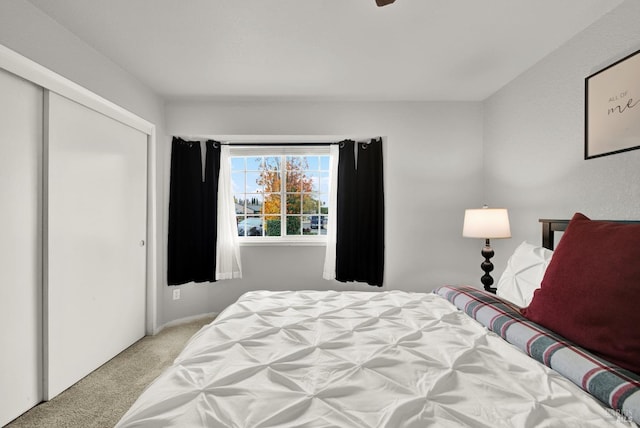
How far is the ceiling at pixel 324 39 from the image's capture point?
179 cm

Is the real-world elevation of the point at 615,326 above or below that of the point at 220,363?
above

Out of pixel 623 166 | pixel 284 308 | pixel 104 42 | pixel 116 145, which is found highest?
pixel 104 42

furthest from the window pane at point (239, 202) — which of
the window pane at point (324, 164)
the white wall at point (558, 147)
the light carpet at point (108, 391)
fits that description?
the white wall at point (558, 147)

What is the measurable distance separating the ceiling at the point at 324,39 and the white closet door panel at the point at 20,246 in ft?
2.10

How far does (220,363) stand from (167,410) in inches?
10.9

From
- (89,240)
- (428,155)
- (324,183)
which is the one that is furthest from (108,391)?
(428,155)

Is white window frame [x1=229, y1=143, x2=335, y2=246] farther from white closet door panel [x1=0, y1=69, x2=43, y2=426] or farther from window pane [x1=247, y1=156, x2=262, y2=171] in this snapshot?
white closet door panel [x1=0, y1=69, x2=43, y2=426]

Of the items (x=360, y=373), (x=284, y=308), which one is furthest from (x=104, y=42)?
(x=360, y=373)

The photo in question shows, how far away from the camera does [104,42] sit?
2.16m

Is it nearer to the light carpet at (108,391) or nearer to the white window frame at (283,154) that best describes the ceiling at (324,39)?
the white window frame at (283,154)

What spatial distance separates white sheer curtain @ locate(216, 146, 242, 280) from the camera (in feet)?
11.5

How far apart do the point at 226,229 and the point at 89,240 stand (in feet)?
4.65

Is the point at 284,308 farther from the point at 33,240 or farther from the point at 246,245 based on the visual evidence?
the point at 246,245

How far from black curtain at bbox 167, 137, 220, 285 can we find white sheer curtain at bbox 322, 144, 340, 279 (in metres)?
1.31
